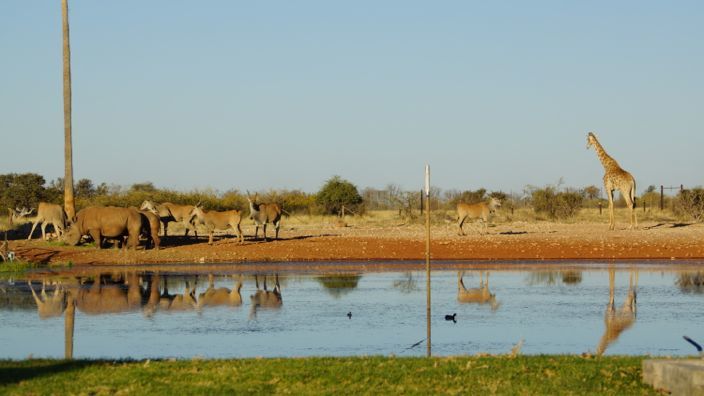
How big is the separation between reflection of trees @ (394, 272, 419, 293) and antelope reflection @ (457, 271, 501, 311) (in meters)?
1.02

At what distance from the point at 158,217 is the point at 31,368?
23904mm

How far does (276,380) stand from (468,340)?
4.89 meters

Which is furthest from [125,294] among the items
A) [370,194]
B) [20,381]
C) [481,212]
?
[370,194]

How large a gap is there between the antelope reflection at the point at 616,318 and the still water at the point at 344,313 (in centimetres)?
4

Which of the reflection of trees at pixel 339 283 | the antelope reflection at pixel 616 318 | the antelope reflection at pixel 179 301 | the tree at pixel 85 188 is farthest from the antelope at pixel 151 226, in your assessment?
the tree at pixel 85 188

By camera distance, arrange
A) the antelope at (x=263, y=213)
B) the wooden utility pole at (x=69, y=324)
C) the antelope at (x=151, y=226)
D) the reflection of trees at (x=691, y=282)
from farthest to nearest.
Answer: the antelope at (x=263, y=213), the antelope at (x=151, y=226), the reflection of trees at (x=691, y=282), the wooden utility pole at (x=69, y=324)

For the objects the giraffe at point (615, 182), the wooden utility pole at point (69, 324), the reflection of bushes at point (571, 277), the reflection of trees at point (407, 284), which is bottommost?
the wooden utility pole at point (69, 324)

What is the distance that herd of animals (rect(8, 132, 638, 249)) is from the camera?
33.0 m

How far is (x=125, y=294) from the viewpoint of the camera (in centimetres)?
2177

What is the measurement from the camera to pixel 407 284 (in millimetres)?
24312

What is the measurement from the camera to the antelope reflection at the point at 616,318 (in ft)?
49.2

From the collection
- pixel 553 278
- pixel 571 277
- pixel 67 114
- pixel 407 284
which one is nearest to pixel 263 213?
pixel 67 114

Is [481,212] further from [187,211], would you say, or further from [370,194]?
[370,194]

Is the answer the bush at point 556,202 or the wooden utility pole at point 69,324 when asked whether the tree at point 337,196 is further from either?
the wooden utility pole at point 69,324
